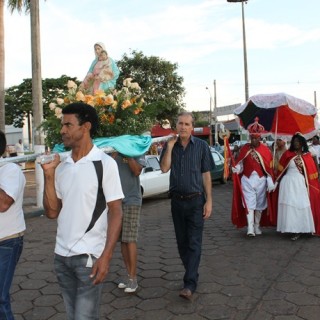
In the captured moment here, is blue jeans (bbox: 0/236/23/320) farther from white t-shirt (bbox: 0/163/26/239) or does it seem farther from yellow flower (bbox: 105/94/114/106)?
yellow flower (bbox: 105/94/114/106)

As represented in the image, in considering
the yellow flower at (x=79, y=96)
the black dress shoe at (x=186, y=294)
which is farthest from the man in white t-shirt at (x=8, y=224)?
the black dress shoe at (x=186, y=294)

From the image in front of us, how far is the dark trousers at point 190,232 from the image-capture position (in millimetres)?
4488

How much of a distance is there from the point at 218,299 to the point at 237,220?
131 inches

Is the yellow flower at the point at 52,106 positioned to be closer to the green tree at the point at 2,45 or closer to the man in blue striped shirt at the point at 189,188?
the man in blue striped shirt at the point at 189,188

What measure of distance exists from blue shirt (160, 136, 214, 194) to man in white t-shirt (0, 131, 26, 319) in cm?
198

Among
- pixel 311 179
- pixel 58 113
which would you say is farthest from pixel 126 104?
pixel 311 179

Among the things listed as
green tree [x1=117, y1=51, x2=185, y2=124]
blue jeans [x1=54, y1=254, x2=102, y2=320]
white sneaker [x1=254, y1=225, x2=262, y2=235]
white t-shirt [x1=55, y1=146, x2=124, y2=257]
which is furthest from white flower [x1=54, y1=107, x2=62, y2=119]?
green tree [x1=117, y1=51, x2=185, y2=124]

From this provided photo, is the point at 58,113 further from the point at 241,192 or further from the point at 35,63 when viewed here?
the point at 35,63

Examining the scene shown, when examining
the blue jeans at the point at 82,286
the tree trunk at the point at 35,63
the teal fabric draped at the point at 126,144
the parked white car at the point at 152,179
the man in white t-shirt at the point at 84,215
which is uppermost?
the tree trunk at the point at 35,63

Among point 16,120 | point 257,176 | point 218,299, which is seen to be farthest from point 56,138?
point 16,120

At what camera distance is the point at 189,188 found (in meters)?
4.58

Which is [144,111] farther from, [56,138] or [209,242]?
[209,242]

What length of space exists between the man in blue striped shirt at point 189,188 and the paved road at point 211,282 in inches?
14.9

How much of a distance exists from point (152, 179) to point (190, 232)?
307 inches
